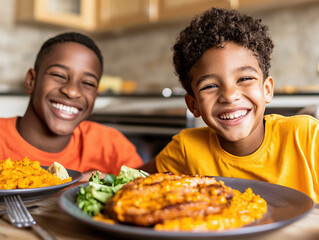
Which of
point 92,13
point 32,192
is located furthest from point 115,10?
point 32,192

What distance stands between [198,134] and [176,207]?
0.86 metres

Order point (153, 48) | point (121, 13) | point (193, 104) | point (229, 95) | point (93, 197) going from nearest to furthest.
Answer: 1. point (93, 197)
2. point (229, 95)
3. point (193, 104)
4. point (121, 13)
5. point (153, 48)

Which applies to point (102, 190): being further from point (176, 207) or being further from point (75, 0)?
point (75, 0)

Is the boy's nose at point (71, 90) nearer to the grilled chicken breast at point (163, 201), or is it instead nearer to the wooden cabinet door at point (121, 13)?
the grilled chicken breast at point (163, 201)

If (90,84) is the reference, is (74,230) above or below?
below

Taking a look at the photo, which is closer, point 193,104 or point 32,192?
point 32,192

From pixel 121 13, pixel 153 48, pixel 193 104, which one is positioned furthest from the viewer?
pixel 153 48

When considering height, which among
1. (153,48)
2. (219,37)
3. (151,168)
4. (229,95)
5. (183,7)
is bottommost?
(151,168)

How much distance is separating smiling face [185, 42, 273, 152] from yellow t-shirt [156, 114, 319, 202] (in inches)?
3.8

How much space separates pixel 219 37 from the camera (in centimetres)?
118

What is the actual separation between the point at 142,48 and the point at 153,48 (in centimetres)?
21

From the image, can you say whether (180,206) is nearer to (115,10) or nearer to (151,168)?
(151,168)

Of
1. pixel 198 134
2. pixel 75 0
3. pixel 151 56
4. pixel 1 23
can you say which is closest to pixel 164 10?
pixel 151 56

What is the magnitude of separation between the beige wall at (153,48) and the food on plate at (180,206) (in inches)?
134
